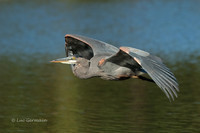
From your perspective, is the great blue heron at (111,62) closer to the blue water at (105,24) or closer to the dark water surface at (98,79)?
the dark water surface at (98,79)

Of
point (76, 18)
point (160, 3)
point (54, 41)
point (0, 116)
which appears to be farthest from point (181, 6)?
point (0, 116)

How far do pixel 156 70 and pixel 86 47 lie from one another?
2.21 metres

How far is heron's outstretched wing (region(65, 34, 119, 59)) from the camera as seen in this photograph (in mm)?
7742

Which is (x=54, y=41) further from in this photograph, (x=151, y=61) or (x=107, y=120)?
(x=151, y=61)

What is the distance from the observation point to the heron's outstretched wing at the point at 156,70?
6002 mm

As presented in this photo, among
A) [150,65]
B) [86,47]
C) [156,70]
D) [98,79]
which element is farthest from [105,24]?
[156,70]

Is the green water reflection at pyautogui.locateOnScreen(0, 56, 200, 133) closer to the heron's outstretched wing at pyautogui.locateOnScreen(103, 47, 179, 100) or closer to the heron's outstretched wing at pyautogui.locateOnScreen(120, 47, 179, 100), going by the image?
the heron's outstretched wing at pyautogui.locateOnScreen(103, 47, 179, 100)

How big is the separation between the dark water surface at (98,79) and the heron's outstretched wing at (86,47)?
1421mm

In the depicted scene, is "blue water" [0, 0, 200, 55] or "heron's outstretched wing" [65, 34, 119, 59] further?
"blue water" [0, 0, 200, 55]

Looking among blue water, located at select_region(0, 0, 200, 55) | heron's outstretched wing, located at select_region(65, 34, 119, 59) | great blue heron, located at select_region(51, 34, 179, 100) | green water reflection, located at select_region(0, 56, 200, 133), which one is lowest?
green water reflection, located at select_region(0, 56, 200, 133)

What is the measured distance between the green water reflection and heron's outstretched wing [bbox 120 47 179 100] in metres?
1.69

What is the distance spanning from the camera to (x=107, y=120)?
8.59 metres

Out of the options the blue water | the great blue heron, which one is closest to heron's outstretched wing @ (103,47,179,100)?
the great blue heron

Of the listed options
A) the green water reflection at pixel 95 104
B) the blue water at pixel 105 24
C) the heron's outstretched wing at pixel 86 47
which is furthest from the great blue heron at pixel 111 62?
the blue water at pixel 105 24
